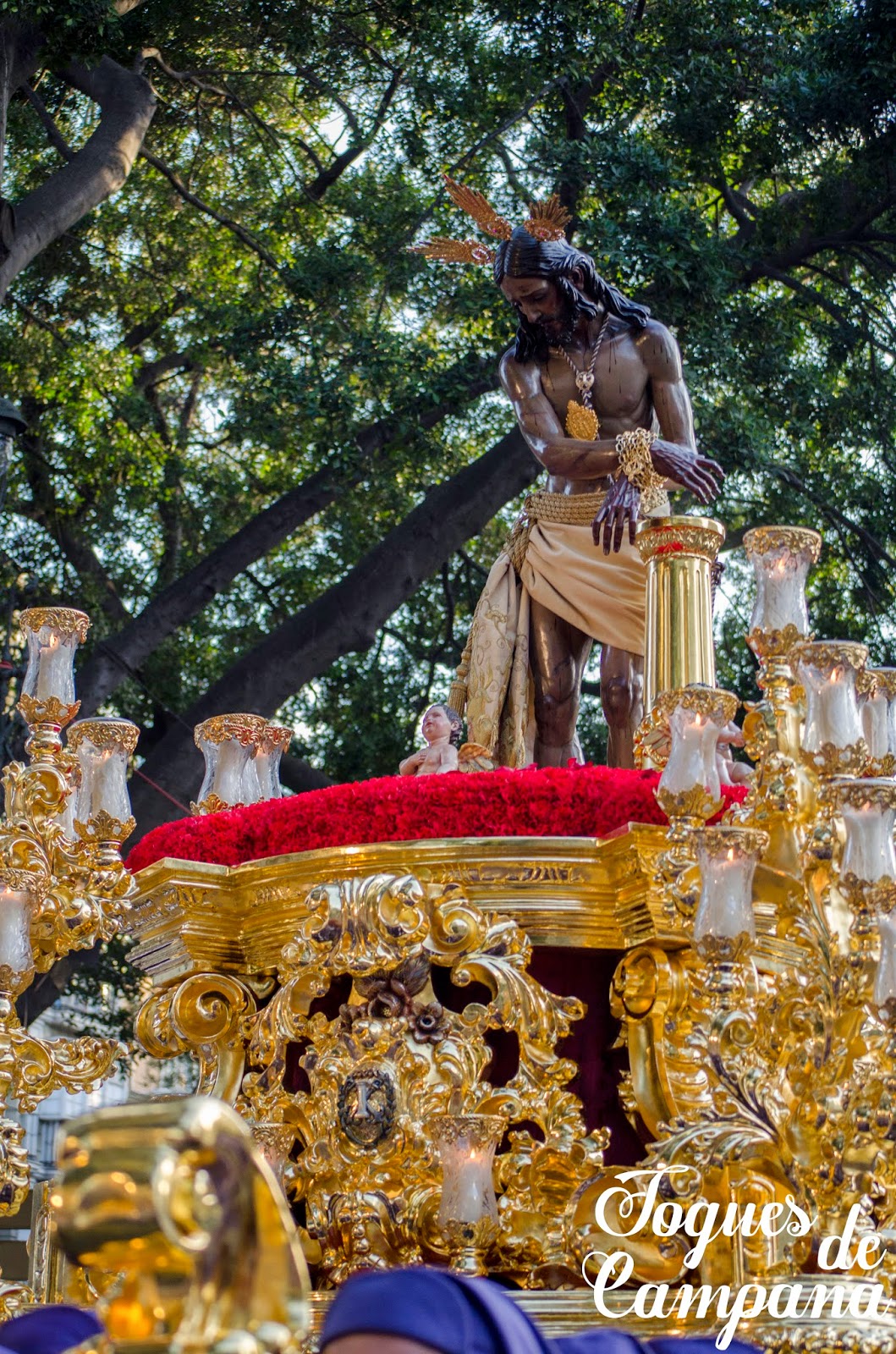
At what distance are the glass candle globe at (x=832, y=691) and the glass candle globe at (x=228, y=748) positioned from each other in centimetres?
251

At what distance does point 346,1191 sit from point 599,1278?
0.68m

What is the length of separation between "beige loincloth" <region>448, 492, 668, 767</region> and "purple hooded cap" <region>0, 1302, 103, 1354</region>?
398 cm

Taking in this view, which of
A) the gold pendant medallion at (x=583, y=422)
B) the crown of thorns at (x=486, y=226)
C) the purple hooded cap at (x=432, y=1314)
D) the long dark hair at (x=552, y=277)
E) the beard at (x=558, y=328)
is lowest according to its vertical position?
the purple hooded cap at (x=432, y=1314)

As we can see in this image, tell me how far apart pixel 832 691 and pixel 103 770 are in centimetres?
202

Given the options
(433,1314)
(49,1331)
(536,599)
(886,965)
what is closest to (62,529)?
(536,599)

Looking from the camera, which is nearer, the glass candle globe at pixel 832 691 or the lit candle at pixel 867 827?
the lit candle at pixel 867 827

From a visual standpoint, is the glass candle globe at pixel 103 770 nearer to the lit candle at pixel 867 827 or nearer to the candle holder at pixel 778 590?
the candle holder at pixel 778 590

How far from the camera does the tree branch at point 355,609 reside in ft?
37.3

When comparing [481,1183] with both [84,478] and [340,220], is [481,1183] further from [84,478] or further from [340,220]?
[340,220]

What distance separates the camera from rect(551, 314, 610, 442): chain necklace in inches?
244

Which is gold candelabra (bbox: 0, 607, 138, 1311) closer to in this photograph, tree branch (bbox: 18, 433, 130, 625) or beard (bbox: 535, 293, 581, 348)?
beard (bbox: 535, 293, 581, 348)

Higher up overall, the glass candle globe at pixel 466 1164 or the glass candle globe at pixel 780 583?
the glass candle globe at pixel 780 583

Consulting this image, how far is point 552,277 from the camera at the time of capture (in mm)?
6086

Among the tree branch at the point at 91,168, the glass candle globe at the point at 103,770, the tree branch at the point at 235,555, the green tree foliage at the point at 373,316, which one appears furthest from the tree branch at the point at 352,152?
the glass candle globe at the point at 103,770
